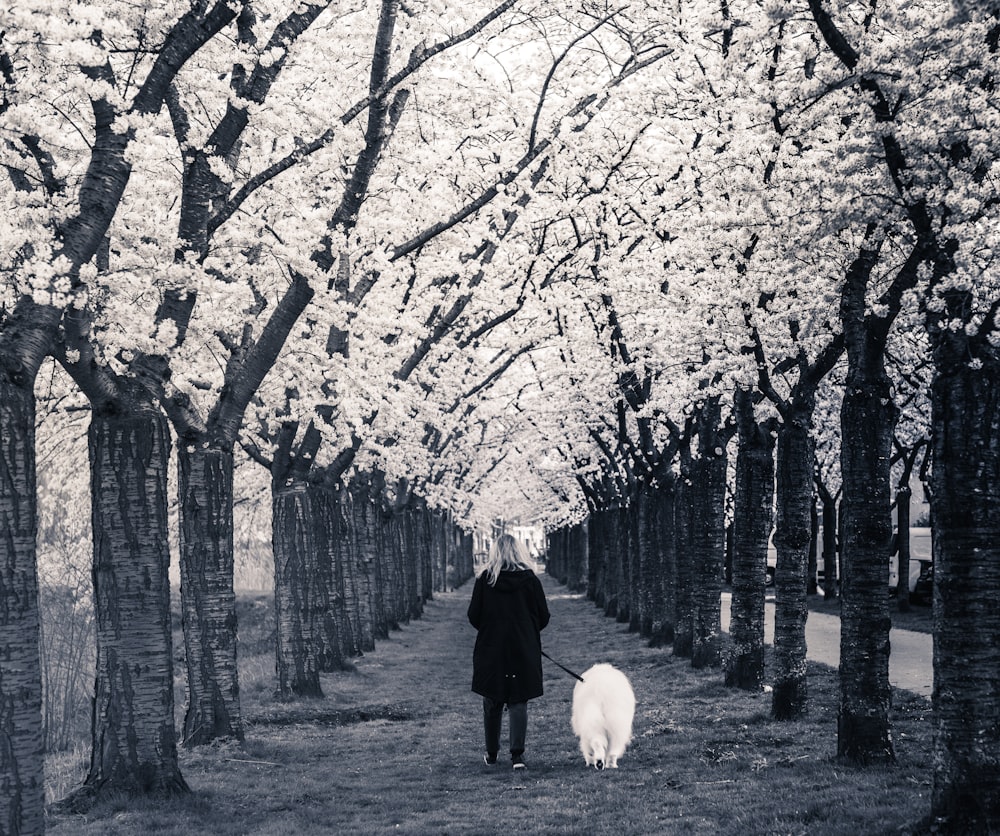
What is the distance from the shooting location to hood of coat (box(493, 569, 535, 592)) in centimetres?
1072

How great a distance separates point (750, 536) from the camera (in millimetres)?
15219

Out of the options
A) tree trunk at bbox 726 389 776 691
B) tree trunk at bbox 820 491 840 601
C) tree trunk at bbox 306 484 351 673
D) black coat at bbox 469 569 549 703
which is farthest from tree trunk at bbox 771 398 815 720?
tree trunk at bbox 820 491 840 601

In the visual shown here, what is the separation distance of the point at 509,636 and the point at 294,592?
756cm

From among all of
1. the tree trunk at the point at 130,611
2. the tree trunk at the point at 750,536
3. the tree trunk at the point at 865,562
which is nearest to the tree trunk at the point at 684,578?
the tree trunk at the point at 750,536

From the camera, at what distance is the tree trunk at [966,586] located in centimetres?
689

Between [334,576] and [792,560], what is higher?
[792,560]

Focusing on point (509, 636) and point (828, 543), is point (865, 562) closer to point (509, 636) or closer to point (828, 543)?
point (509, 636)

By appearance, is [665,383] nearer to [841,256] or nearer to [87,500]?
[841,256]

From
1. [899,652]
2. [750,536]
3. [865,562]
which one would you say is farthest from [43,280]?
[899,652]

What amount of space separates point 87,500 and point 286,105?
61.5 feet

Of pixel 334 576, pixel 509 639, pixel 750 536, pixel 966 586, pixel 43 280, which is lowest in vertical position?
pixel 334 576

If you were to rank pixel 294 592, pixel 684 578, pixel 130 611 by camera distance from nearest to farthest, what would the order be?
pixel 130 611 < pixel 294 592 < pixel 684 578

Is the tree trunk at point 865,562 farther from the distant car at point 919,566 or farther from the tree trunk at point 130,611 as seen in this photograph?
the distant car at point 919,566

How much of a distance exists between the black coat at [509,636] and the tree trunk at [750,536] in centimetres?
511
